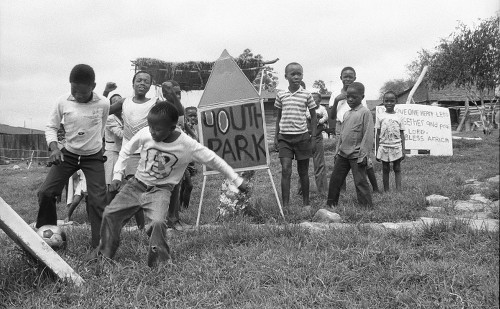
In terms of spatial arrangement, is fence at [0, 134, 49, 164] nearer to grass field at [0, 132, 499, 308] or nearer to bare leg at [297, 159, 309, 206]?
bare leg at [297, 159, 309, 206]

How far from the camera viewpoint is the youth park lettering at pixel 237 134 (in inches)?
189

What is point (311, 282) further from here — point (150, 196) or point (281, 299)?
point (150, 196)

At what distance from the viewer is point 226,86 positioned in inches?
188

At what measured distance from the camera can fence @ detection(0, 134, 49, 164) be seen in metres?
27.7

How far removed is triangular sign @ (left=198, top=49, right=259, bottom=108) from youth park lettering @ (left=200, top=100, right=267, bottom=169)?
89 millimetres

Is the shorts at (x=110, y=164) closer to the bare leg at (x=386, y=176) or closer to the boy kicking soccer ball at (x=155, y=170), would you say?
the boy kicking soccer ball at (x=155, y=170)

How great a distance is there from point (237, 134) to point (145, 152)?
1.33 m

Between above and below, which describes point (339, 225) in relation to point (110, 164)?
below

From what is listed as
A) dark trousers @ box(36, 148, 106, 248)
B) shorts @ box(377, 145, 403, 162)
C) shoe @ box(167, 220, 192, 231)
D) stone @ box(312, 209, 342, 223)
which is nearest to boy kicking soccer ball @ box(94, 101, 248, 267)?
dark trousers @ box(36, 148, 106, 248)

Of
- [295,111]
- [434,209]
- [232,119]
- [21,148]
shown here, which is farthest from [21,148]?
[434,209]

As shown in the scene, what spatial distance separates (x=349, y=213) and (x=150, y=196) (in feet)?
6.98

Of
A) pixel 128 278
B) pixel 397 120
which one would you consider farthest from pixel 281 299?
pixel 397 120

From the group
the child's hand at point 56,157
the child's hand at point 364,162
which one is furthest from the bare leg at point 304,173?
the child's hand at point 56,157

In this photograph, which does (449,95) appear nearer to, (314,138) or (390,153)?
(390,153)
